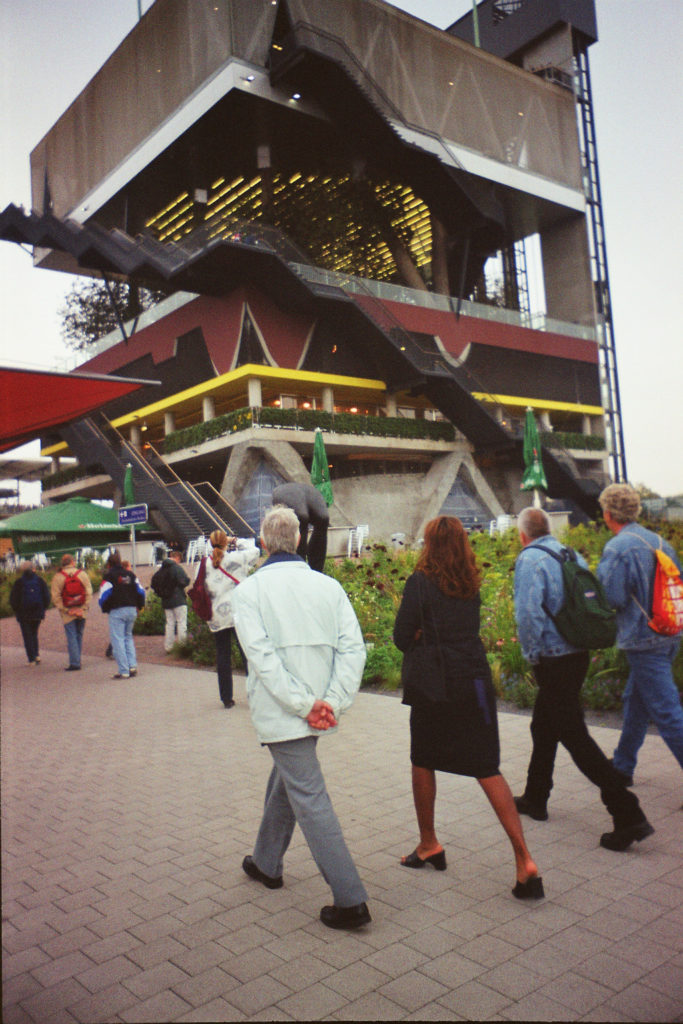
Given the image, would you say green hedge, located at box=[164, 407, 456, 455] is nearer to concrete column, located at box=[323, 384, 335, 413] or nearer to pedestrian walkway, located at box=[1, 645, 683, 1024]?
concrete column, located at box=[323, 384, 335, 413]

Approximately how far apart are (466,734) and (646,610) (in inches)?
57.4

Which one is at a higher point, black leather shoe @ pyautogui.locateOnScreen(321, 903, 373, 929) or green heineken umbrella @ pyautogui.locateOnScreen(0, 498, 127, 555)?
green heineken umbrella @ pyautogui.locateOnScreen(0, 498, 127, 555)

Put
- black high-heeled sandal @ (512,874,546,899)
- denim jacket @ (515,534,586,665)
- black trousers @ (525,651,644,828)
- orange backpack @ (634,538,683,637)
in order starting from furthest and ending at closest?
orange backpack @ (634,538,683,637) → denim jacket @ (515,534,586,665) → black trousers @ (525,651,644,828) → black high-heeled sandal @ (512,874,546,899)

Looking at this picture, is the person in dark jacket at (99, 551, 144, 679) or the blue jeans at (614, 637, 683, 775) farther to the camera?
the person in dark jacket at (99, 551, 144, 679)

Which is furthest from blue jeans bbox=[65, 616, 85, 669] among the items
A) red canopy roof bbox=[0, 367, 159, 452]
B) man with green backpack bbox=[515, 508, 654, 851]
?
man with green backpack bbox=[515, 508, 654, 851]

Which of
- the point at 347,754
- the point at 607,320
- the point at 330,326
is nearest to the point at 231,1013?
the point at 347,754

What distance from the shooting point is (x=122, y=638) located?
1115cm

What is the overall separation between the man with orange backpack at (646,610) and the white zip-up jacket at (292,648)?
1.84 meters

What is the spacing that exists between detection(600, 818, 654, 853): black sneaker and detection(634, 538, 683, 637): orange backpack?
1.06 meters

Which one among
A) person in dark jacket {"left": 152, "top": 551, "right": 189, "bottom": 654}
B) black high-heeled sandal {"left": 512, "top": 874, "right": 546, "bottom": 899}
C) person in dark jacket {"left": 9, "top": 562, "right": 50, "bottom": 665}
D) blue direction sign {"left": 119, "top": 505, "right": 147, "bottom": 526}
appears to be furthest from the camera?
blue direction sign {"left": 119, "top": 505, "right": 147, "bottom": 526}

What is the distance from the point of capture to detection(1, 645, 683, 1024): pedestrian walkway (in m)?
2.76

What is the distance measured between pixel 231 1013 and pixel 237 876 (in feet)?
4.21

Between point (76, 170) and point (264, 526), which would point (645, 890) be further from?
point (76, 170)

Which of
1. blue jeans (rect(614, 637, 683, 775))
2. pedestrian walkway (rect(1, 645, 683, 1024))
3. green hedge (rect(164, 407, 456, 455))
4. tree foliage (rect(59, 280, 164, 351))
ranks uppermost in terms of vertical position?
tree foliage (rect(59, 280, 164, 351))
